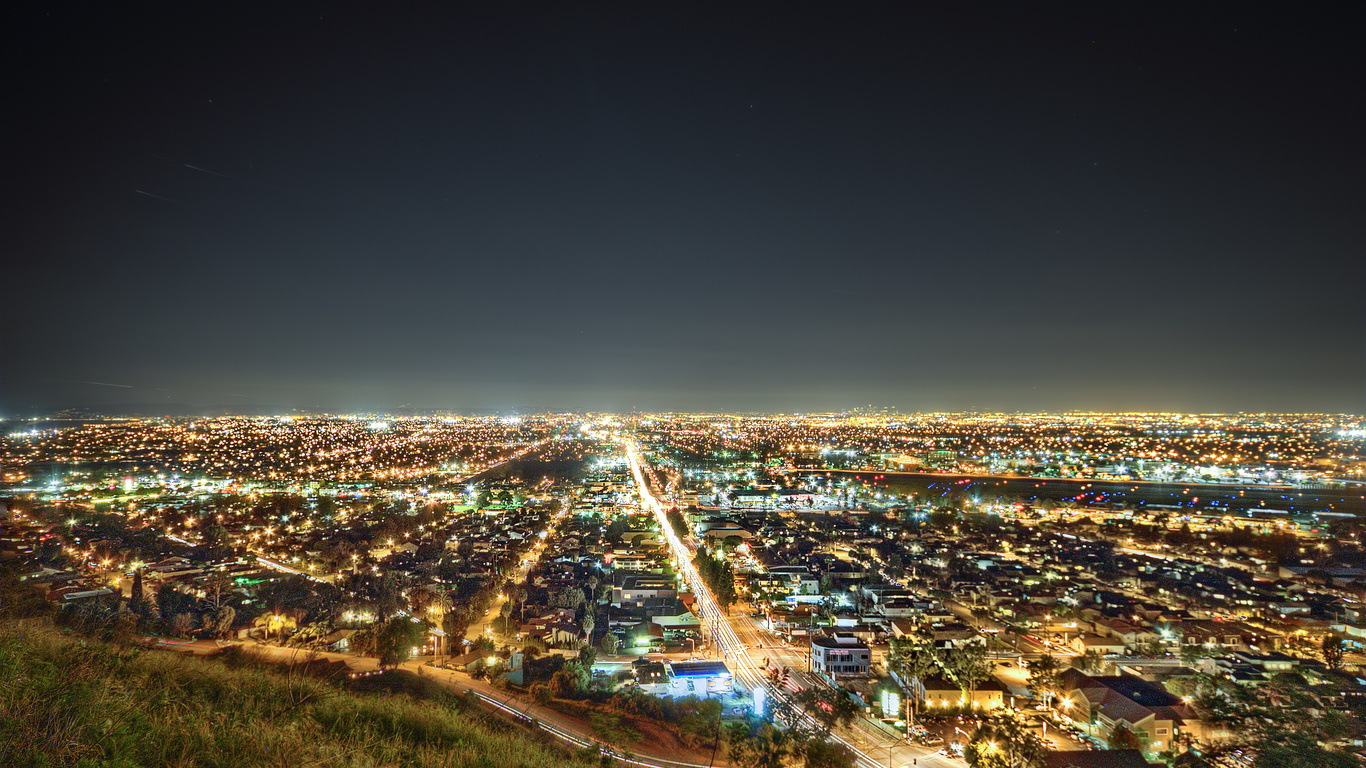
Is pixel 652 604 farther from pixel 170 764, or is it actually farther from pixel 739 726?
pixel 170 764

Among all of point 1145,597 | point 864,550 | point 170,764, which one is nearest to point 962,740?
point 170,764

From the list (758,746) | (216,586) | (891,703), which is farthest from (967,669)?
(216,586)

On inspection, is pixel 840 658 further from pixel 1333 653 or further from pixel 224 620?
pixel 224 620

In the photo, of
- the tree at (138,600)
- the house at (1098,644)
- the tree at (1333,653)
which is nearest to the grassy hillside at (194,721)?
the tree at (138,600)

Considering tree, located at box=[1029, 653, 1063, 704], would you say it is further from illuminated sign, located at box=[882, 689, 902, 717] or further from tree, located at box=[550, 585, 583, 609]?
tree, located at box=[550, 585, 583, 609]

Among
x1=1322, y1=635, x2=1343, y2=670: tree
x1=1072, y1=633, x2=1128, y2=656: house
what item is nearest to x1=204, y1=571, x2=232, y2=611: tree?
x1=1072, y1=633, x2=1128, y2=656: house

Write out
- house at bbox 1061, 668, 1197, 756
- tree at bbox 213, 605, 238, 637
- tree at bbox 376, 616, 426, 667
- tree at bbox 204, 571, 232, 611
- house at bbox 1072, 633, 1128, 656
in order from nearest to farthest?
1. house at bbox 1061, 668, 1197, 756
2. tree at bbox 376, 616, 426, 667
3. tree at bbox 213, 605, 238, 637
4. house at bbox 1072, 633, 1128, 656
5. tree at bbox 204, 571, 232, 611

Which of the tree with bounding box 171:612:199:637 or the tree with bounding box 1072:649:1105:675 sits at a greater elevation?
the tree with bounding box 171:612:199:637
